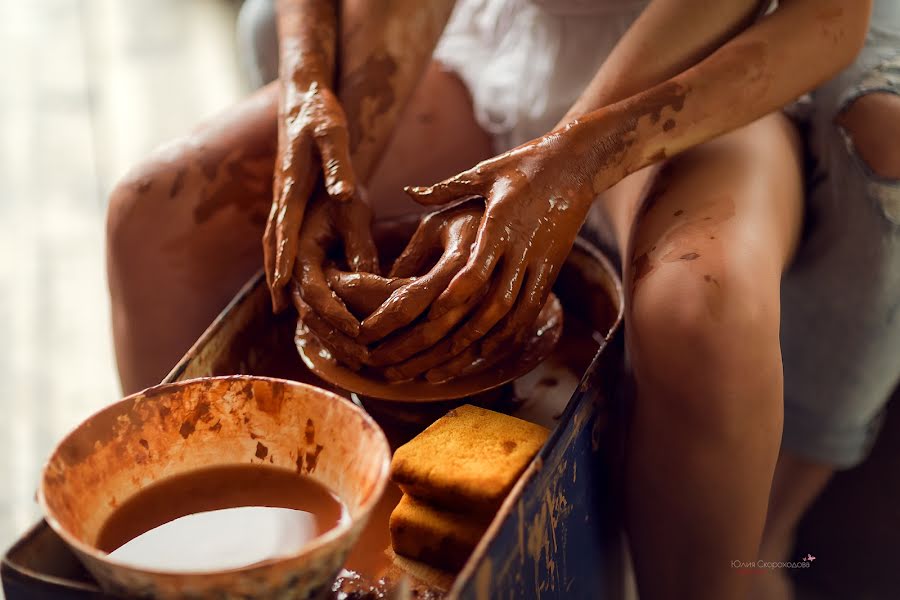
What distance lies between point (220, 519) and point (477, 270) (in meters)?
0.29

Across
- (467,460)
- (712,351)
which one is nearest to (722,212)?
(712,351)

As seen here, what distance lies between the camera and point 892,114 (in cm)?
96

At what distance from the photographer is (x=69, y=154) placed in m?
2.22

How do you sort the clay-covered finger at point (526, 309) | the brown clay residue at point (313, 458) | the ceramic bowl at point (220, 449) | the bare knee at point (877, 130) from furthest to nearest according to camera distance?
the bare knee at point (877, 130), the clay-covered finger at point (526, 309), the brown clay residue at point (313, 458), the ceramic bowl at point (220, 449)

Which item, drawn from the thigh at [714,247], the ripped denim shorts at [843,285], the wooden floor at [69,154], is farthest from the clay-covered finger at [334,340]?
the wooden floor at [69,154]

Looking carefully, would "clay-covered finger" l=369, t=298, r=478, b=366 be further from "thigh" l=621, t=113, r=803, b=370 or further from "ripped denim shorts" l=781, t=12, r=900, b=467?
"ripped denim shorts" l=781, t=12, r=900, b=467

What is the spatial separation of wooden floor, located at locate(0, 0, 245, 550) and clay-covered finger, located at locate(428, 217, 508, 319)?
872mm

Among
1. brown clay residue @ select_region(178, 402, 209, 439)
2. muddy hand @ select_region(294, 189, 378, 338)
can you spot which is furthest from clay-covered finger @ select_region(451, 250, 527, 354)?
brown clay residue @ select_region(178, 402, 209, 439)

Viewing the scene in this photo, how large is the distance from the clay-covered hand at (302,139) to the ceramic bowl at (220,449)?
17 centimetres

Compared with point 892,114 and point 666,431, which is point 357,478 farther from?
point 892,114

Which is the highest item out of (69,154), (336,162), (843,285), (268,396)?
(336,162)

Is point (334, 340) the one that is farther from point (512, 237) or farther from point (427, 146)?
point (427, 146)

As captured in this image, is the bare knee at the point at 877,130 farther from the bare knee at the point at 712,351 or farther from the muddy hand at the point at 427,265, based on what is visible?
the muddy hand at the point at 427,265

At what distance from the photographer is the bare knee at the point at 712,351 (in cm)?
77
